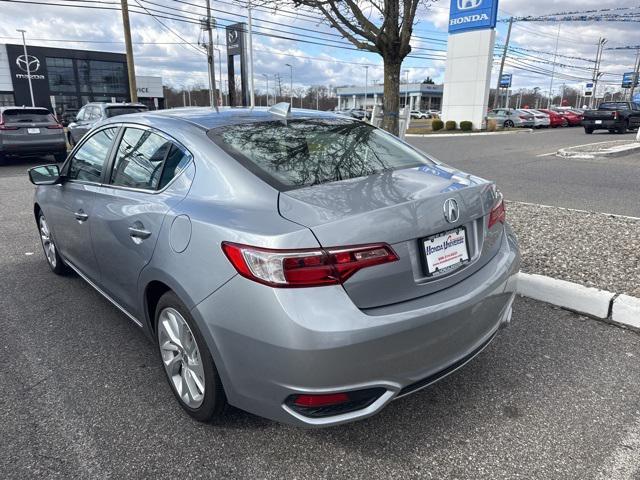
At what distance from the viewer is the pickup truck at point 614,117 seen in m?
24.5

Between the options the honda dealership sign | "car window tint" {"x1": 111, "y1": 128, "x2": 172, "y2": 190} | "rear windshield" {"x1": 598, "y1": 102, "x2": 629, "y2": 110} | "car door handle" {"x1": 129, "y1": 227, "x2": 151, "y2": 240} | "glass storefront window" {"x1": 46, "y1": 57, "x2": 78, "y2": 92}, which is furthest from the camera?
"glass storefront window" {"x1": 46, "y1": 57, "x2": 78, "y2": 92}

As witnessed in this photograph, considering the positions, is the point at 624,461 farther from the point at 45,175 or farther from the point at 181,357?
the point at 45,175

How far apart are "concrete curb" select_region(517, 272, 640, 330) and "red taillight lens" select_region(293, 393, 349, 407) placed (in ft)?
Result: 8.39

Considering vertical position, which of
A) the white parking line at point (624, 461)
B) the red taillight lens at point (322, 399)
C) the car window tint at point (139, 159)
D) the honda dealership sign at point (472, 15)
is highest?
the honda dealership sign at point (472, 15)

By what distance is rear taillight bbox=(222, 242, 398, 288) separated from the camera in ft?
6.29

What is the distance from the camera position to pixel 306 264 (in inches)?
75.7

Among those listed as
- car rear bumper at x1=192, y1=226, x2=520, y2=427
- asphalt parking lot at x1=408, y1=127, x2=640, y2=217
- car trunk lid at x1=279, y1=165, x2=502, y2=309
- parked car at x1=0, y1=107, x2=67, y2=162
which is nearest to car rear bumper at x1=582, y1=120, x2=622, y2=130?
asphalt parking lot at x1=408, y1=127, x2=640, y2=217

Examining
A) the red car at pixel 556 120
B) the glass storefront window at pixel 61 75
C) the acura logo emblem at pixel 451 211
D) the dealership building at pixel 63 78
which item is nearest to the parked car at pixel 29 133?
the acura logo emblem at pixel 451 211

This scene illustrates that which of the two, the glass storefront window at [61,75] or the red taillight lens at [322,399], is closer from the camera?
the red taillight lens at [322,399]

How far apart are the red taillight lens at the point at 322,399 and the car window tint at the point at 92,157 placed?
2248mm

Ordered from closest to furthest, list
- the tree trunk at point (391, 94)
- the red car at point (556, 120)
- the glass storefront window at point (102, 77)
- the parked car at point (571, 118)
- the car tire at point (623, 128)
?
the tree trunk at point (391, 94)
the car tire at point (623, 128)
the red car at point (556, 120)
the parked car at point (571, 118)
the glass storefront window at point (102, 77)

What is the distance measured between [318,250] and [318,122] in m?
1.49

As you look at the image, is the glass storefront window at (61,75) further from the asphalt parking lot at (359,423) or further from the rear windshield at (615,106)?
the asphalt parking lot at (359,423)

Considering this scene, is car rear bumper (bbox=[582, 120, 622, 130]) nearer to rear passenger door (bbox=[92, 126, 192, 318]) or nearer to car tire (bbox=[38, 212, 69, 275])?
car tire (bbox=[38, 212, 69, 275])
